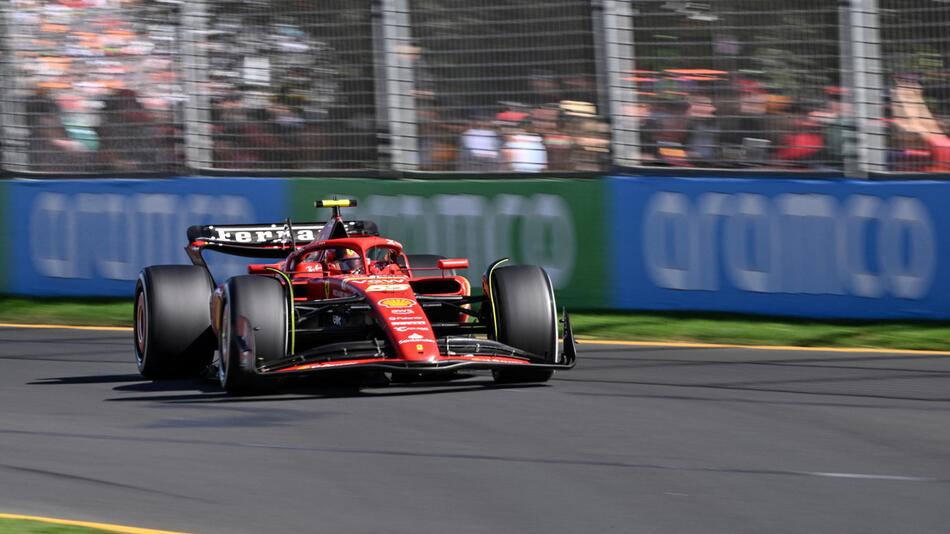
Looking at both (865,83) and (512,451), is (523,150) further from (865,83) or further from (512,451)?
(512,451)

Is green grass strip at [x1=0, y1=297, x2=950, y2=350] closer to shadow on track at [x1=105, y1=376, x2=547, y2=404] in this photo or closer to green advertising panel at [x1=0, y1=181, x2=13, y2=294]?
green advertising panel at [x1=0, y1=181, x2=13, y2=294]

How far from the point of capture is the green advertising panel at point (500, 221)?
12.2m

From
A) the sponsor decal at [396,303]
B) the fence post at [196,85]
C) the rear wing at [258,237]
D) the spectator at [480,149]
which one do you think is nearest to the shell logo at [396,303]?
the sponsor decal at [396,303]

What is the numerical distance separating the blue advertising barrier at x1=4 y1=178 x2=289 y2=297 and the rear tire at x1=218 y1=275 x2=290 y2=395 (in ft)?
16.4

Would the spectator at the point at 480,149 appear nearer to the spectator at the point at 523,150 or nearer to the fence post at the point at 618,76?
the spectator at the point at 523,150

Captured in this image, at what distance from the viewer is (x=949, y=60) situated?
35.3ft

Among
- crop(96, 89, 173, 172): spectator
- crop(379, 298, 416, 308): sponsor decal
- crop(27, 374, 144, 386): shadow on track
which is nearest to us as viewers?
crop(379, 298, 416, 308): sponsor decal

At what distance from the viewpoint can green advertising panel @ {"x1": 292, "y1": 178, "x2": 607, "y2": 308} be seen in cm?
1216

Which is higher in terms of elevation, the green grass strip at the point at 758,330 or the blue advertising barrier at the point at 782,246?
the blue advertising barrier at the point at 782,246

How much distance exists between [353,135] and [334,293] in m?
4.33

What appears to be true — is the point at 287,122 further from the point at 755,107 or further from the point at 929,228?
the point at 929,228

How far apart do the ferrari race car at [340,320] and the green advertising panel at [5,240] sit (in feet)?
15.6

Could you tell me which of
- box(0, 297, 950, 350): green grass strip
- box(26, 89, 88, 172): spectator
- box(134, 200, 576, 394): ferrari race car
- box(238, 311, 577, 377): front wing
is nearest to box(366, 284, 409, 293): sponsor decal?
box(134, 200, 576, 394): ferrari race car

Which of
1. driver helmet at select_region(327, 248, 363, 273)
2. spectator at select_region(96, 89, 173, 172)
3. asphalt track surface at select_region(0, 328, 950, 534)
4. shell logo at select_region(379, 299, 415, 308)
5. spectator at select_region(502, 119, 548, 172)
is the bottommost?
asphalt track surface at select_region(0, 328, 950, 534)
